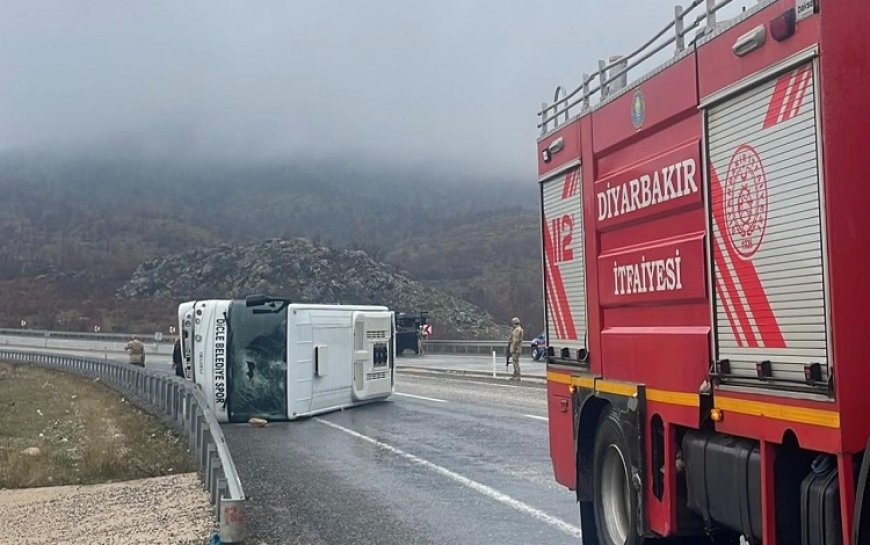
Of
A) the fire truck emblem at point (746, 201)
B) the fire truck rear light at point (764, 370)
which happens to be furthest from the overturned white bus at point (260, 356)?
the fire truck rear light at point (764, 370)

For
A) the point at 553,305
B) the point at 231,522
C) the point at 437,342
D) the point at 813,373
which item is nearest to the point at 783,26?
the point at 813,373

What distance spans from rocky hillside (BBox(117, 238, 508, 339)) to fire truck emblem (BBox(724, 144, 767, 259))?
218 ft

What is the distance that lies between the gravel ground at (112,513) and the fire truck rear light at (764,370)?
521 cm

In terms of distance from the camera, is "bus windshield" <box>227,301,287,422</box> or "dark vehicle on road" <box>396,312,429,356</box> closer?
"bus windshield" <box>227,301,287,422</box>

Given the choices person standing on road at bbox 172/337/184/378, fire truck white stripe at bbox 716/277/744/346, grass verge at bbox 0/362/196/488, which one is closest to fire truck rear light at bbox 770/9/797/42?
fire truck white stripe at bbox 716/277/744/346

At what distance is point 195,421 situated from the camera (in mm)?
13203

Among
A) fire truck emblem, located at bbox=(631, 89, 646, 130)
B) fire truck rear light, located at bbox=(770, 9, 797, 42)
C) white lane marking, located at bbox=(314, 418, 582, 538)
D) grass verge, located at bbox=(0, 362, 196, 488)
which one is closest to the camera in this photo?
fire truck rear light, located at bbox=(770, 9, 797, 42)

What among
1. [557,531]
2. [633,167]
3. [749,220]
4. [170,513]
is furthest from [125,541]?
[749,220]

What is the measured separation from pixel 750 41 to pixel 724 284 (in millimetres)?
1151

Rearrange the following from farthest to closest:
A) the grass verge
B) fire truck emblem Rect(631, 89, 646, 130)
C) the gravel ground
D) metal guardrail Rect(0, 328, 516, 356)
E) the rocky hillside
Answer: the rocky hillside, metal guardrail Rect(0, 328, 516, 356), the grass verge, the gravel ground, fire truck emblem Rect(631, 89, 646, 130)

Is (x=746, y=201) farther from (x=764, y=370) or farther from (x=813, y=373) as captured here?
(x=813, y=373)

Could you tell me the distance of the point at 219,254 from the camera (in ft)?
354

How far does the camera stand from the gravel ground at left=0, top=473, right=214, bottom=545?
870 cm

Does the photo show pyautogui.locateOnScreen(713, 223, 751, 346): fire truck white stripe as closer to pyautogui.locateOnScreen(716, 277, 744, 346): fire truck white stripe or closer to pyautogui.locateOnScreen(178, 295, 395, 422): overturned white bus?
pyautogui.locateOnScreen(716, 277, 744, 346): fire truck white stripe
